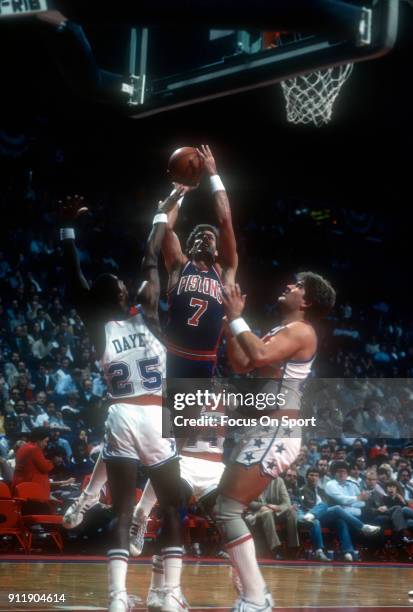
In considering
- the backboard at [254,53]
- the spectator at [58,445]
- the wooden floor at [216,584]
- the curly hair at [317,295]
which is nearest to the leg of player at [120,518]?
the wooden floor at [216,584]

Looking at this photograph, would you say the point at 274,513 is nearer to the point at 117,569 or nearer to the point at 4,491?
the point at 4,491

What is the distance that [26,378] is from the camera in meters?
10.1

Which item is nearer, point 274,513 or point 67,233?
point 67,233

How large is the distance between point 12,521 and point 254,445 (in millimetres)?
3874

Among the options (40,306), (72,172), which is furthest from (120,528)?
(72,172)

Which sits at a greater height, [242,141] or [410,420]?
[242,141]

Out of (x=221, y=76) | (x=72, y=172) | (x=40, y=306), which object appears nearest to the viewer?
(x=221, y=76)

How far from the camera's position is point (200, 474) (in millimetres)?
5027

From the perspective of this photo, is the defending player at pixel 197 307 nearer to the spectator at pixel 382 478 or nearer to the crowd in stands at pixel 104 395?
the crowd in stands at pixel 104 395

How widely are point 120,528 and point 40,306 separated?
754 centimetres

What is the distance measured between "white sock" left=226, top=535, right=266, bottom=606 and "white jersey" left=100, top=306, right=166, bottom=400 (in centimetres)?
89

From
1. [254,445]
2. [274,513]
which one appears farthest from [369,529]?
[254,445]

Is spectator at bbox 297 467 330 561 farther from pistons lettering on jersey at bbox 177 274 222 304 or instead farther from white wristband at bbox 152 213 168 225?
white wristband at bbox 152 213 168 225

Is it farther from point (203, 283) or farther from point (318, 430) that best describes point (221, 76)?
point (318, 430)
